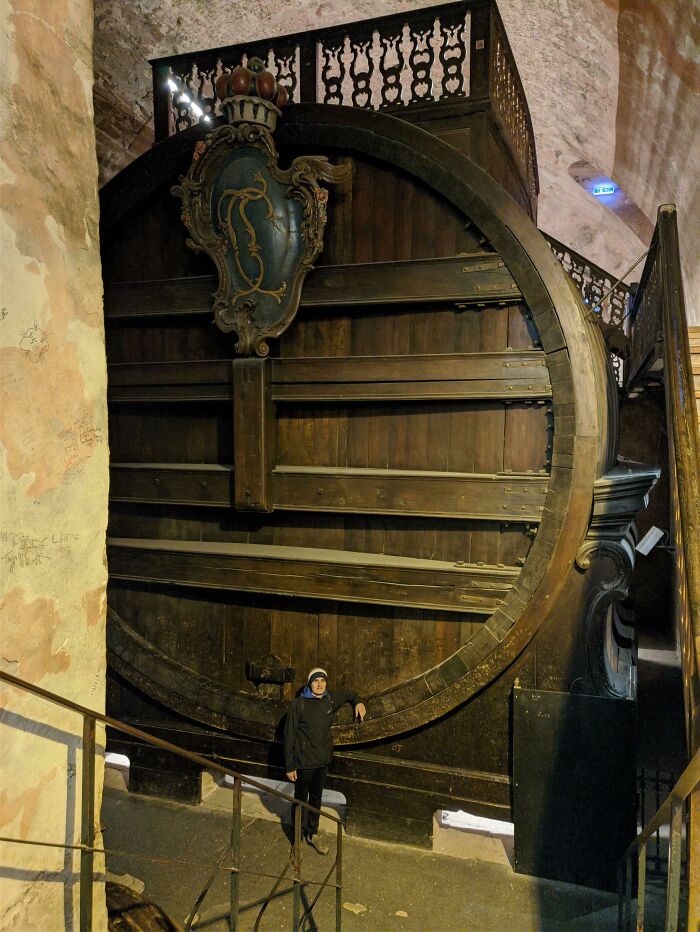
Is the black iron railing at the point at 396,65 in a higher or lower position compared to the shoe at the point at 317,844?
higher

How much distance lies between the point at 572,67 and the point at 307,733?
19.6ft

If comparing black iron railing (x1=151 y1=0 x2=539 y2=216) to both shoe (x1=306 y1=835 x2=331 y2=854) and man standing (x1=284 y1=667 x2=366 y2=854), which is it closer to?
man standing (x1=284 y1=667 x2=366 y2=854)

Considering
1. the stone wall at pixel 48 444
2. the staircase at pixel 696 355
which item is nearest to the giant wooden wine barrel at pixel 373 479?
the staircase at pixel 696 355

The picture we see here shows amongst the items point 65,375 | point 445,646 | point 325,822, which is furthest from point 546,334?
point 325,822

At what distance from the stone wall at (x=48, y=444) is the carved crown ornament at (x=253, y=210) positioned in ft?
3.75

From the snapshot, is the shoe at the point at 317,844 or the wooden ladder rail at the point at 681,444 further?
the shoe at the point at 317,844

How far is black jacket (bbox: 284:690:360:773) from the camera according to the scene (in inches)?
135

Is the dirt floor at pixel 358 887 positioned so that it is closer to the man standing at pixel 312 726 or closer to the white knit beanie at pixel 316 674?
the man standing at pixel 312 726

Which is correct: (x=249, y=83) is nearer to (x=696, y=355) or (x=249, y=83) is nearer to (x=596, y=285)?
(x=696, y=355)

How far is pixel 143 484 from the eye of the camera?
3764 mm

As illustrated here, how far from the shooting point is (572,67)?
602cm

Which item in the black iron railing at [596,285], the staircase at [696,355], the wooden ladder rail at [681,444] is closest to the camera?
the wooden ladder rail at [681,444]

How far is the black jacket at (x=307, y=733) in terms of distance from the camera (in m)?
3.43

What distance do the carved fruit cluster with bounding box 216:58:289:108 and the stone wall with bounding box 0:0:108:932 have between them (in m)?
1.10
